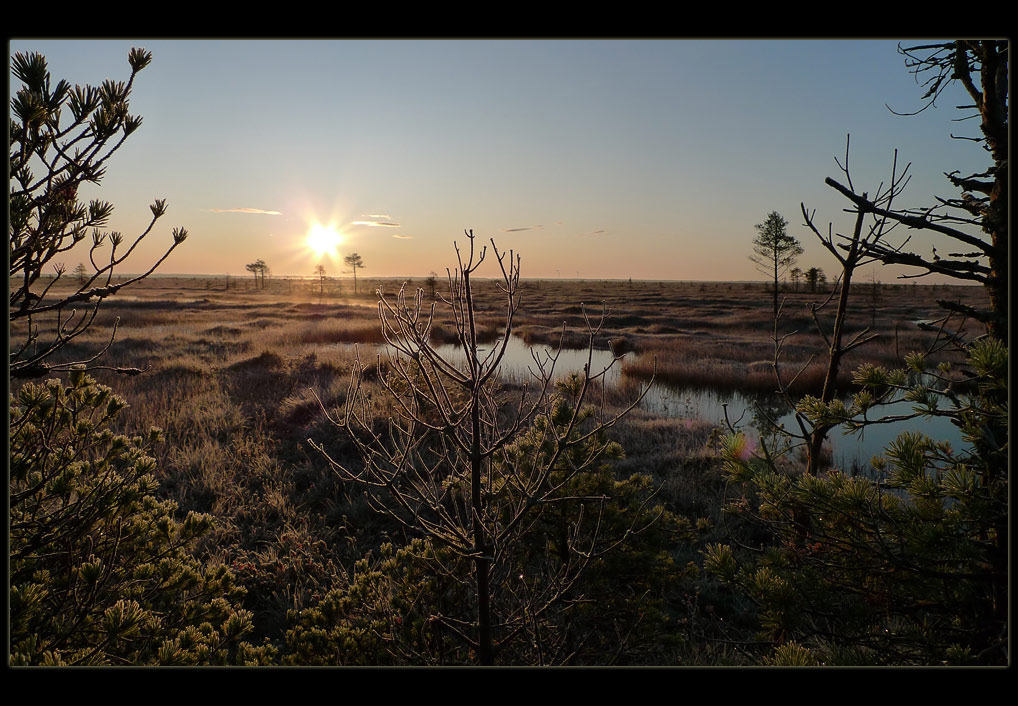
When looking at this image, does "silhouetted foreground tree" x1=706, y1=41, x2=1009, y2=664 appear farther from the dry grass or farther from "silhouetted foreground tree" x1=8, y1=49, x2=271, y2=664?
"silhouetted foreground tree" x1=8, y1=49, x2=271, y2=664

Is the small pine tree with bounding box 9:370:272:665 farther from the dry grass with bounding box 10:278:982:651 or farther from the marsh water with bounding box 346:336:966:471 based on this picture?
the marsh water with bounding box 346:336:966:471

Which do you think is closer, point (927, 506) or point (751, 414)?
point (927, 506)

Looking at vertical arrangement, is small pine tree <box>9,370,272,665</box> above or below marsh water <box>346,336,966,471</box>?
above

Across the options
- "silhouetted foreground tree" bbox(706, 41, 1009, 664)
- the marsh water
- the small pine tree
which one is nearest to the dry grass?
"silhouetted foreground tree" bbox(706, 41, 1009, 664)

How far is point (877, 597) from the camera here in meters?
1.96

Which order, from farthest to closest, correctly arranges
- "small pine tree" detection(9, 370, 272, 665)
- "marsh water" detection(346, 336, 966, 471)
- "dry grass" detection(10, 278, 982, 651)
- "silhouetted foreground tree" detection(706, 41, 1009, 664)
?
"marsh water" detection(346, 336, 966, 471)
"dry grass" detection(10, 278, 982, 651)
"small pine tree" detection(9, 370, 272, 665)
"silhouetted foreground tree" detection(706, 41, 1009, 664)

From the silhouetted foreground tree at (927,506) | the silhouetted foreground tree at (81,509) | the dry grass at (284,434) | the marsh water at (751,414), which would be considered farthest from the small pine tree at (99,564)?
the marsh water at (751,414)

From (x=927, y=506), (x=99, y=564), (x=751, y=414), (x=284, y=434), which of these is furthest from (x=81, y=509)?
(x=751, y=414)

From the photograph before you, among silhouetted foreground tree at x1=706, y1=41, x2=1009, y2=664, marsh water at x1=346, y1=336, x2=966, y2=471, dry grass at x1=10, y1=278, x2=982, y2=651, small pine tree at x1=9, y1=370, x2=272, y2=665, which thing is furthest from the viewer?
marsh water at x1=346, y1=336, x2=966, y2=471

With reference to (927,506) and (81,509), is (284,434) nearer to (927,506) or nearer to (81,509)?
(81,509)

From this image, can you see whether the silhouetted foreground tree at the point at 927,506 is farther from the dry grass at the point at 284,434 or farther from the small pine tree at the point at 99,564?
the small pine tree at the point at 99,564

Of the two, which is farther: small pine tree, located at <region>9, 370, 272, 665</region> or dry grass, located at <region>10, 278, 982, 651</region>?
dry grass, located at <region>10, 278, 982, 651</region>
